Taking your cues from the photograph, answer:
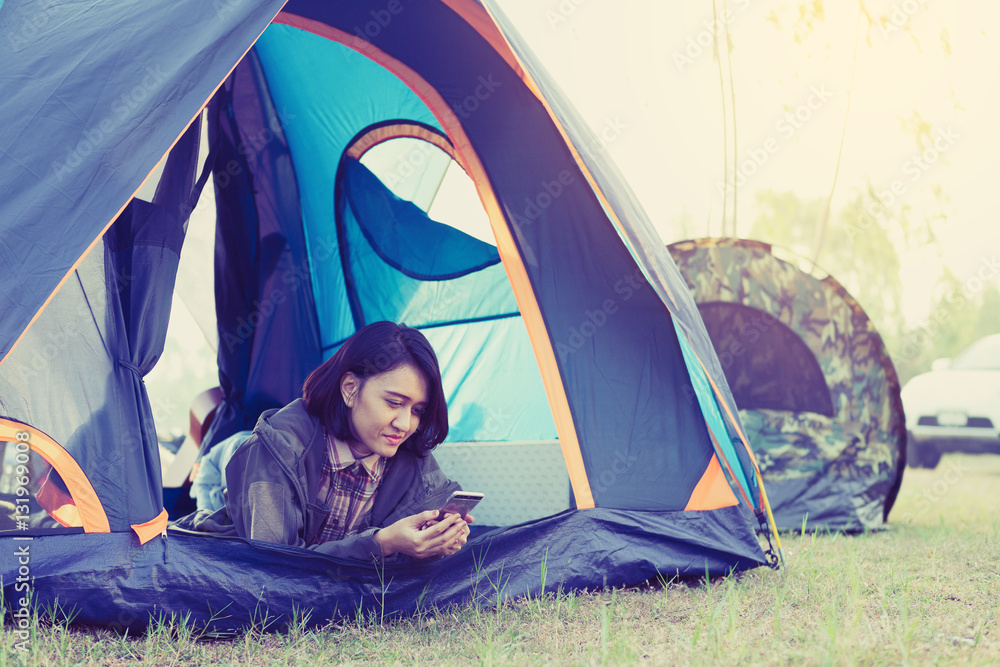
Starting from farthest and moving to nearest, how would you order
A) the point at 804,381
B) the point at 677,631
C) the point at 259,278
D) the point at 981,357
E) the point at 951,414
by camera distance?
the point at 981,357
the point at 951,414
the point at 804,381
the point at 259,278
the point at 677,631

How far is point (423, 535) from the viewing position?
5.49 feet

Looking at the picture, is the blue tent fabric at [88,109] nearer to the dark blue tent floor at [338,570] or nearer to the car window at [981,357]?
the dark blue tent floor at [338,570]

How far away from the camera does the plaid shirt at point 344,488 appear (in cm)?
194

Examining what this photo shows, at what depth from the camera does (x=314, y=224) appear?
307cm

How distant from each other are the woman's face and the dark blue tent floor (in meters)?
0.32

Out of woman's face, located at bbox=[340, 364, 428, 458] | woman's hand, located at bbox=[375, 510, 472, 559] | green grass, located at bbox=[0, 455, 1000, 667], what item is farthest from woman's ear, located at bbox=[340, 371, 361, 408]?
green grass, located at bbox=[0, 455, 1000, 667]

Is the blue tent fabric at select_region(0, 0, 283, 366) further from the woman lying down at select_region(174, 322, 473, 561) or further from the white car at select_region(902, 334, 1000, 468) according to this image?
the white car at select_region(902, 334, 1000, 468)

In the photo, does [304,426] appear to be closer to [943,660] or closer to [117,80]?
[117,80]

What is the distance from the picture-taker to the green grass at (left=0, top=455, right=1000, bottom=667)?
143 cm

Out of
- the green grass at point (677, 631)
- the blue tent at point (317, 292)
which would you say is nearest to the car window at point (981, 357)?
the green grass at point (677, 631)

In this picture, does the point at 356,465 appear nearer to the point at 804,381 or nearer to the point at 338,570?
the point at 338,570

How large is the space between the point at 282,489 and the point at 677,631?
0.94 m

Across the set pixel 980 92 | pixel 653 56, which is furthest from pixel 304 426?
Answer: pixel 980 92

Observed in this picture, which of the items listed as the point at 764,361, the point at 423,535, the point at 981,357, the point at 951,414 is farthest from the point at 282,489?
the point at 981,357
